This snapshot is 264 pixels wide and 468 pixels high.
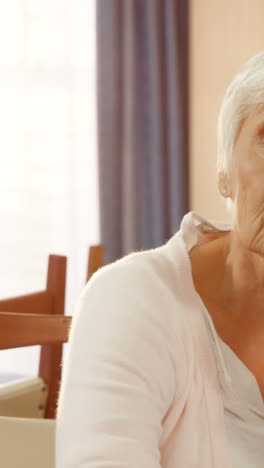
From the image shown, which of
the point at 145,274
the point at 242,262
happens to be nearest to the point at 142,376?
the point at 145,274

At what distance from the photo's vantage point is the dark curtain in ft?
11.4

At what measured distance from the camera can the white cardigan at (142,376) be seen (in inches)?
28.7

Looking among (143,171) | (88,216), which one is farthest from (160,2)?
(88,216)

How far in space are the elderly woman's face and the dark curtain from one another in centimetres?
260

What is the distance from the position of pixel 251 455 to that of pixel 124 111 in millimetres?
2783

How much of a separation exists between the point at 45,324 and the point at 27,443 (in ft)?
0.70

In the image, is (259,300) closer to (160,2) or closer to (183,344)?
(183,344)

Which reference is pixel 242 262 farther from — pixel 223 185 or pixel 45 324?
pixel 45 324

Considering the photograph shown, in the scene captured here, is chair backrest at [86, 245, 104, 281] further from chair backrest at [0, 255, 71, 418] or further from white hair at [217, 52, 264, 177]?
white hair at [217, 52, 264, 177]

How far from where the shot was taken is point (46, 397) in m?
1.60

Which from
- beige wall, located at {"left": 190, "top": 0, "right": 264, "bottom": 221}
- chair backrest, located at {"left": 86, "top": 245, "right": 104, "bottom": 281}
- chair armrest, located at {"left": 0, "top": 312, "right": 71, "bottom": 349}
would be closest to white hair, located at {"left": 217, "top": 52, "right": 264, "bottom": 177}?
chair armrest, located at {"left": 0, "top": 312, "right": 71, "bottom": 349}

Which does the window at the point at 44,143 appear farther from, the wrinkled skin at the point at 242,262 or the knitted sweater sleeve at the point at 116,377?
the knitted sweater sleeve at the point at 116,377

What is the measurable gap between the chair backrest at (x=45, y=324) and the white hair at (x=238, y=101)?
1.78ft

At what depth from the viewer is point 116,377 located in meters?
0.75
